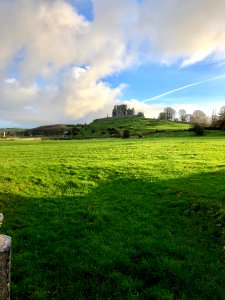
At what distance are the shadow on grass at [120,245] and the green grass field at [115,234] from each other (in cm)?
3

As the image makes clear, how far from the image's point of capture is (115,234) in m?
13.8

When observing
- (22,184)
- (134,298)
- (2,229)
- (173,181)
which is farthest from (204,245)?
(22,184)

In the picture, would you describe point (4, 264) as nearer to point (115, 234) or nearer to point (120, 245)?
point (120, 245)

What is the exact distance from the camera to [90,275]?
34.4 feet

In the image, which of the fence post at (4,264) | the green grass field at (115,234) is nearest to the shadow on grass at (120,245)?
the green grass field at (115,234)

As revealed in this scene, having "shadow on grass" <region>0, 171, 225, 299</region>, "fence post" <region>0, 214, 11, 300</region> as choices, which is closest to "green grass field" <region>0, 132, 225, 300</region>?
"shadow on grass" <region>0, 171, 225, 299</region>

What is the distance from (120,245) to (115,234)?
124 cm

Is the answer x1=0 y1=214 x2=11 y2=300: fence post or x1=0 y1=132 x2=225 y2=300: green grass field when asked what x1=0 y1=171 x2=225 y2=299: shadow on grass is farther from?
x1=0 y1=214 x2=11 y2=300: fence post

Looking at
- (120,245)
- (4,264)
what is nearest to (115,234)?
(120,245)

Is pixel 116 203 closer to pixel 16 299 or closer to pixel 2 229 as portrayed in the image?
pixel 2 229

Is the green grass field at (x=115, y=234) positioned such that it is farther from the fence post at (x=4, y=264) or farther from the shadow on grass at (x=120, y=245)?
the fence post at (x=4, y=264)

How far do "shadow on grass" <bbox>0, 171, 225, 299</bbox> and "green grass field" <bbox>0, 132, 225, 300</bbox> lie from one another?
1.3 inches

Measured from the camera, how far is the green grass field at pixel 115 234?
32.3 ft

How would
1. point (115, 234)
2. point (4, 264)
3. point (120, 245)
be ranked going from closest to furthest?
point (4, 264)
point (120, 245)
point (115, 234)
